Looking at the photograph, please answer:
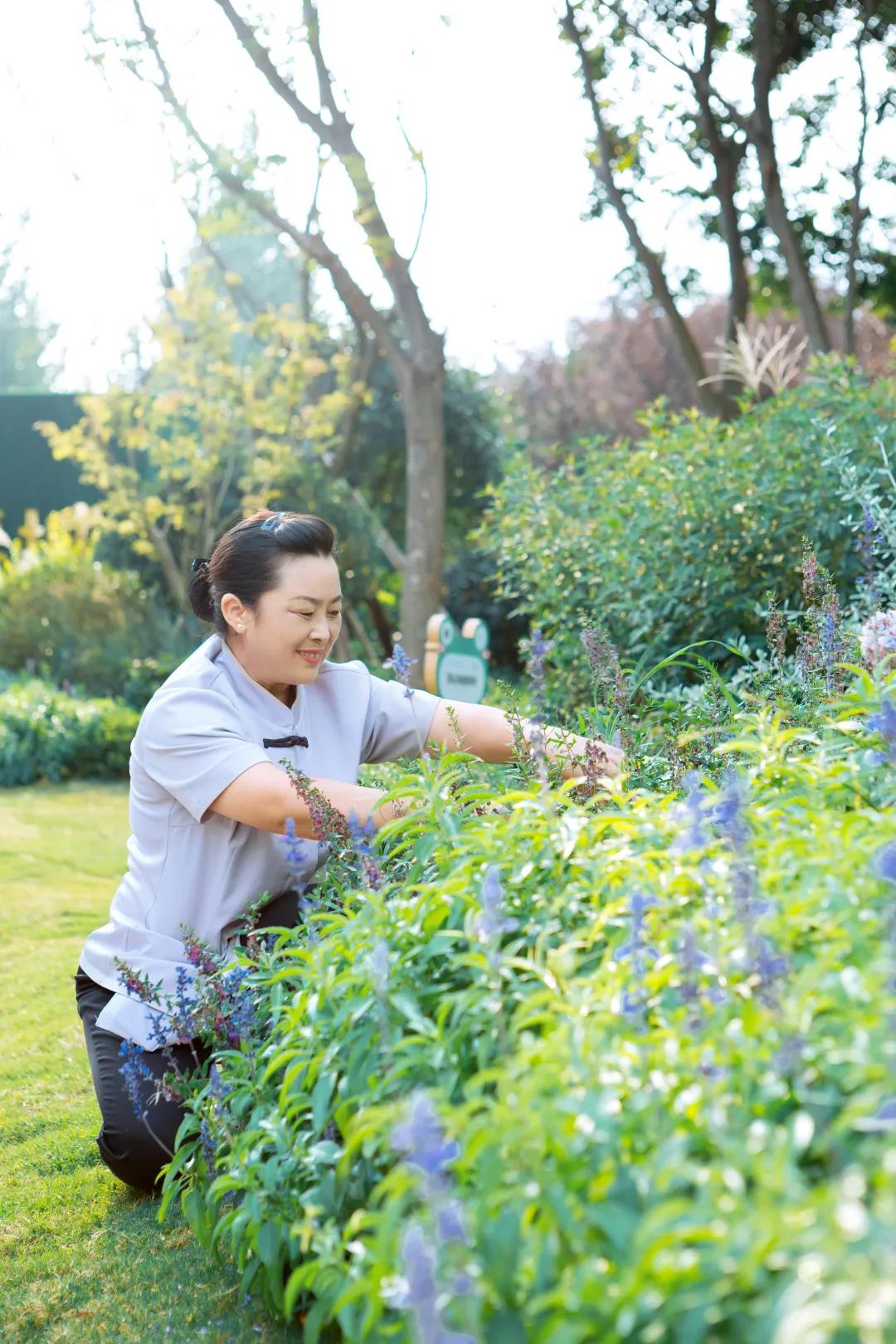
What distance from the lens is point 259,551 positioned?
120 inches

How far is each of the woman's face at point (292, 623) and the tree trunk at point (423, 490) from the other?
20.1 feet

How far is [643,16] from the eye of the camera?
10.1m

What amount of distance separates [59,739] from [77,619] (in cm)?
291

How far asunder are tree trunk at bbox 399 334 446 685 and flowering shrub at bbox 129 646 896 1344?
7.16m

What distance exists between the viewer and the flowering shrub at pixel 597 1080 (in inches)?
43.8

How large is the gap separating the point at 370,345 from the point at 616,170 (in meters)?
3.54

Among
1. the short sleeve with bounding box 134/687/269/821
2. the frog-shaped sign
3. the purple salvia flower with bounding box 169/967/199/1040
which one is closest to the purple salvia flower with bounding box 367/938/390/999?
the purple salvia flower with bounding box 169/967/199/1040

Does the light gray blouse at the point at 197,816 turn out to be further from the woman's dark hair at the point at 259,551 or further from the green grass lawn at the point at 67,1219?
the green grass lawn at the point at 67,1219

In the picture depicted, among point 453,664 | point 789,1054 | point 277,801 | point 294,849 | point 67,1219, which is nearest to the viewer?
point 789,1054

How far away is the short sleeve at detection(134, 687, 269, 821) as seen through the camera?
8.77 ft

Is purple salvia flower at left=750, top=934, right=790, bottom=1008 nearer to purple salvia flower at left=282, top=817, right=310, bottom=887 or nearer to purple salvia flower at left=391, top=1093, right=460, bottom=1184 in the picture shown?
purple salvia flower at left=391, top=1093, right=460, bottom=1184

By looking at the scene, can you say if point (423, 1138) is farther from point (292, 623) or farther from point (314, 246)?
point (314, 246)

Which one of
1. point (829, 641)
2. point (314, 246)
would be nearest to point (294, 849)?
point (829, 641)

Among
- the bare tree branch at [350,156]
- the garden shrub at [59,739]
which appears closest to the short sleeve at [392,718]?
the bare tree branch at [350,156]
